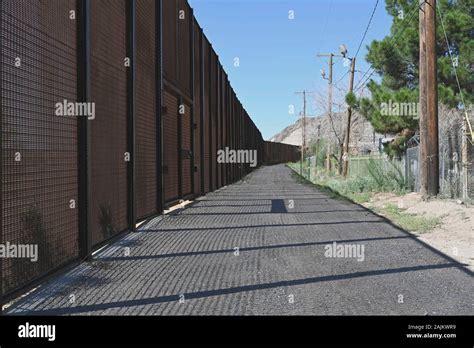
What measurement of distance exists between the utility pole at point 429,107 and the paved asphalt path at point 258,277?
5.08 m

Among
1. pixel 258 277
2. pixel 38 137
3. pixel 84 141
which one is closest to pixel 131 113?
pixel 84 141

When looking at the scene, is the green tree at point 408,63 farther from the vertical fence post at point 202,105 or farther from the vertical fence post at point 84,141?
the vertical fence post at point 84,141

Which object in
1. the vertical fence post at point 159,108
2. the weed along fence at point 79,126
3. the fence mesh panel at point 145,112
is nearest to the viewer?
the weed along fence at point 79,126

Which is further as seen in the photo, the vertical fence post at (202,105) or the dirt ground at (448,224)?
the vertical fence post at (202,105)

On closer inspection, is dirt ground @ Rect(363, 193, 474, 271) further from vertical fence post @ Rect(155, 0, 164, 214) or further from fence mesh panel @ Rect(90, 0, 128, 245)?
vertical fence post @ Rect(155, 0, 164, 214)

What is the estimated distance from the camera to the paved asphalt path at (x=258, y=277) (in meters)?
5.03

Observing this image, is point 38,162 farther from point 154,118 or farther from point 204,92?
point 204,92

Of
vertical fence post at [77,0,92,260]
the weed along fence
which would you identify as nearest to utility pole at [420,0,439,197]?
the weed along fence

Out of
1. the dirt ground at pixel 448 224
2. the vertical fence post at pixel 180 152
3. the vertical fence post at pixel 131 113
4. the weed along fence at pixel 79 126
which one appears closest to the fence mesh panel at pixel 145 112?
the weed along fence at pixel 79 126

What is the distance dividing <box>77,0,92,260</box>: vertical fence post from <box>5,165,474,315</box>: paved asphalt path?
A: 1.16ft

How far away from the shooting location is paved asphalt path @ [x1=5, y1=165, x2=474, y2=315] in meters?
5.03

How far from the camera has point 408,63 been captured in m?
23.5
